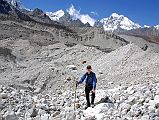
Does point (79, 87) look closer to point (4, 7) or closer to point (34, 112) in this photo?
point (34, 112)

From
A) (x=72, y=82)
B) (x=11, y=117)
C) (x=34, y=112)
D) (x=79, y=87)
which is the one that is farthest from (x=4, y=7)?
(x=11, y=117)

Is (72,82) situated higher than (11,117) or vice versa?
(72,82)

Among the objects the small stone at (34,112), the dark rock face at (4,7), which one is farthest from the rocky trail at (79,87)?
the dark rock face at (4,7)

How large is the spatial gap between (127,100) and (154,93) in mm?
938

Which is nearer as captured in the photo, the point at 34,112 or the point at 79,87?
the point at 34,112

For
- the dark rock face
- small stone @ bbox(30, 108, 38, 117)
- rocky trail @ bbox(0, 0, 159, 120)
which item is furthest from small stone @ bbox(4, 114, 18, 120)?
the dark rock face

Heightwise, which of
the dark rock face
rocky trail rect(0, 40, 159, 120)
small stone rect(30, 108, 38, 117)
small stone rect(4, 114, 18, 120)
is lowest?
small stone rect(4, 114, 18, 120)

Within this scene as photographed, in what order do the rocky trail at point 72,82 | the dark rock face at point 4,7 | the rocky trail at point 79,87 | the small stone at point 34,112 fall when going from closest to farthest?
the rocky trail at point 79,87
the rocky trail at point 72,82
the small stone at point 34,112
the dark rock face at point 4,7

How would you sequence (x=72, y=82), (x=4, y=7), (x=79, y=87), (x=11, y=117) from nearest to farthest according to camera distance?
(x=11, y=117), (x=79, y=87), (x=72, y=82), (x=4, y=7)

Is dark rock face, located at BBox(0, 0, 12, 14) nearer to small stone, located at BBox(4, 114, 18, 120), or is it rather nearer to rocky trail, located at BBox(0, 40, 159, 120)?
rocky trail, located at BBox(0, 40, 159, 120)

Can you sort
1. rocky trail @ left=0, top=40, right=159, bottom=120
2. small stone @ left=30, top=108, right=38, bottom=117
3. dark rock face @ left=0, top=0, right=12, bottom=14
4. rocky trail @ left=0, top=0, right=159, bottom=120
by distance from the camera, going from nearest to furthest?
rocky trail @ left=0, top=40, right=159, bottom=120
rocky trail @ left=0, top=0, right=159, bottom=120
small stone @ left=30, top=108, right=38, bottom=117
dark rock face @ left=0, top=0, right=12, bottom=14

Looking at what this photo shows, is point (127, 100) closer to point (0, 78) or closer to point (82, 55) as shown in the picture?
point (0, 78)

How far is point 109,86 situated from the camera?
22.4 metres

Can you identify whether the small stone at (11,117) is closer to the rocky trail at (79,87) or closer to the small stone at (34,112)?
the rocky trail at (79,87)
